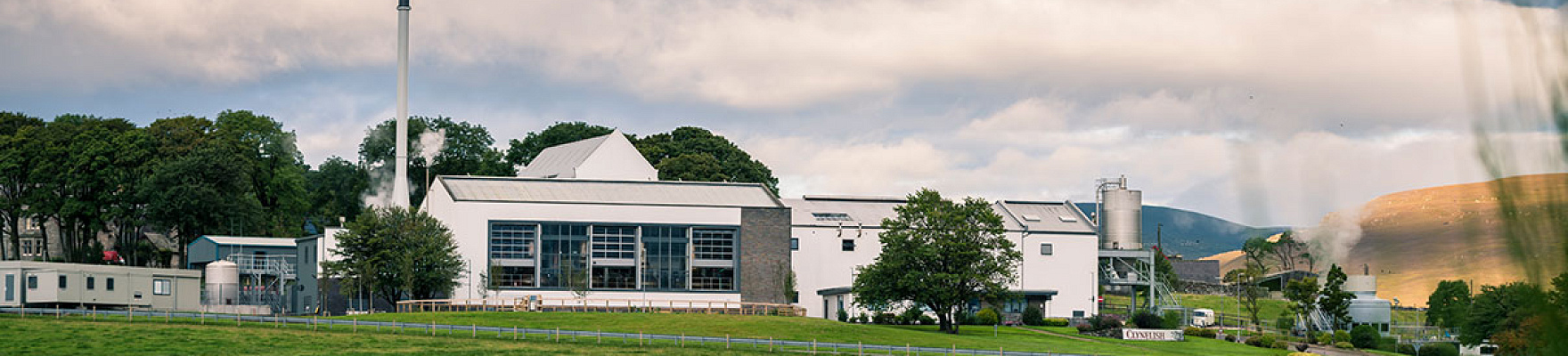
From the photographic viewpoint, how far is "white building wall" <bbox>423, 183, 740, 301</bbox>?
8419 centimetres

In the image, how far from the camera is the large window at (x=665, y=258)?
85938 mm

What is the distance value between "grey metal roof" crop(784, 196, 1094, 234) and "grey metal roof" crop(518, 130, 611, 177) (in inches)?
719

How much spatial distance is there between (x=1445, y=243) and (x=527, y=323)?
61.5m

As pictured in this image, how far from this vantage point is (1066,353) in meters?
58.3

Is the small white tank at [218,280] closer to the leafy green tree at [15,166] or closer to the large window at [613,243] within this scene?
the leafy green tree at [15,166]

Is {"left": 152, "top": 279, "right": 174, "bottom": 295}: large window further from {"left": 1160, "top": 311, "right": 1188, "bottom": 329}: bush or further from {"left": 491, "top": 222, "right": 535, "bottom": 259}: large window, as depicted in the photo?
{"left": 1160, "top": 311, "right": 1188, "bottom": 329}: bush

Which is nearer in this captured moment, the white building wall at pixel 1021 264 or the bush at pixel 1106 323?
the bush at pixel 1106 323

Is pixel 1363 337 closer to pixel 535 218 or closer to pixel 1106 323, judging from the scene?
pixel 1106 323

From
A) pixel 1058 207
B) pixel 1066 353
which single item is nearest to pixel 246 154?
pixel 1058 207

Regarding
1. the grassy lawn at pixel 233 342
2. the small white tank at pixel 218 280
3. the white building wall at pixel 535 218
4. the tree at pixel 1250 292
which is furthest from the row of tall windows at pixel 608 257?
the tree at pixel 1250 292

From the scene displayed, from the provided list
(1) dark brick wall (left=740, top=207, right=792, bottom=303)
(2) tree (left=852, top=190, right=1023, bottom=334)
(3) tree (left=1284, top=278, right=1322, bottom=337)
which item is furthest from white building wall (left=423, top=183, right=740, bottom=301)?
(3) tree (left=1284, top=278, right=1322, bottom=337)

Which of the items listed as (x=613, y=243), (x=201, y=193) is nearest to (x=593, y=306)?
(x=613, y=243)

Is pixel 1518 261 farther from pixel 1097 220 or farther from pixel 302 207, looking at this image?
pixel 302 207

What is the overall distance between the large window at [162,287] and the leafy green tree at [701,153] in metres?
38.9
